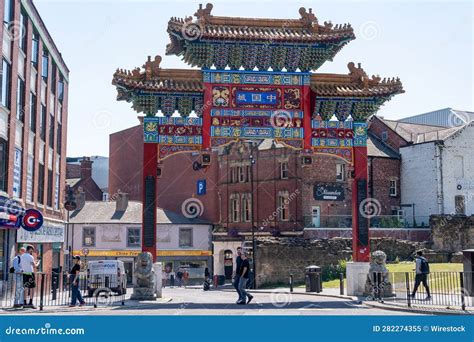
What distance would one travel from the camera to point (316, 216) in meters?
48.5

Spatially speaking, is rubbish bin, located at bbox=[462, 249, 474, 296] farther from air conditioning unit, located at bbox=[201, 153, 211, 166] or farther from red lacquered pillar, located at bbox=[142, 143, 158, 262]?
red lacquered pillar, located at bbox=[142, 143, 158, 262]

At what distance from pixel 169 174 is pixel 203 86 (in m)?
42.0

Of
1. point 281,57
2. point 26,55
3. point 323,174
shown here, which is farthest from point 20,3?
point 323,174

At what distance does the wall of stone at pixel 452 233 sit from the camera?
148ft

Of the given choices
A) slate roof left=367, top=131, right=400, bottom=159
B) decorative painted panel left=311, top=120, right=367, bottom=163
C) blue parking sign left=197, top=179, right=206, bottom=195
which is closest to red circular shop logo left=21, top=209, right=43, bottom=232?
decorative painted panel left=311, top=120, right=367, bottom=163

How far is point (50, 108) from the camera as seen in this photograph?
113 feet

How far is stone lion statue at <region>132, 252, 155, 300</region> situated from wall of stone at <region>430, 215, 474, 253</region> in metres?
28.4

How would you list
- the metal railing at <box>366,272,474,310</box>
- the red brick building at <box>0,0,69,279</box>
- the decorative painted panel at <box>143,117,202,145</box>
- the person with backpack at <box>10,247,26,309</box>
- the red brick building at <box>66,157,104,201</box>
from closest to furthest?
the person with backpack at <box>10,247,26,309</box>
the metal railing at <box>366,272,474,310</box>
the decorative painted panel at <box>143,117,202,145</box>
the red brick building at <box>0,0,69,279</box>
the red brick building at <box>66,157,104,201</box>

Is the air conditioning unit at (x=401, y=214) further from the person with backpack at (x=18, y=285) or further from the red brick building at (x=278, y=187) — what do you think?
the person with backpack at (x=18, y=285)

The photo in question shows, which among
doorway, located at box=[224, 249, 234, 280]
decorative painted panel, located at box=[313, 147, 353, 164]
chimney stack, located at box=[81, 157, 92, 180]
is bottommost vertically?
doorway, located at box=[224, 249, 234, 280]

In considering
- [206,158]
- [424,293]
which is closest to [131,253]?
[206,158]

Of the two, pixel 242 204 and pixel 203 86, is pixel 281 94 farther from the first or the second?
pixel 242 204

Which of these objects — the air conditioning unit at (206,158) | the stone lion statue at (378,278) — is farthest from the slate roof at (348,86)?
the stone lion statue at (378,278)

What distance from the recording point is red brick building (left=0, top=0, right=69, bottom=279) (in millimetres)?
24922
